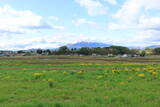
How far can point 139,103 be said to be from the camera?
23.9 feet

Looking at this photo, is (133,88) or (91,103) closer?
(91,103)

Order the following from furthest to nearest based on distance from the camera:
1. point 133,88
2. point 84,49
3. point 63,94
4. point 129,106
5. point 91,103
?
point 84,49
point 133,88
point 63,94
point 91,103
point 129,106

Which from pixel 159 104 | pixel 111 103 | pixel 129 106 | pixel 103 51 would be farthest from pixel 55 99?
pixel 103 51

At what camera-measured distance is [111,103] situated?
7.33m

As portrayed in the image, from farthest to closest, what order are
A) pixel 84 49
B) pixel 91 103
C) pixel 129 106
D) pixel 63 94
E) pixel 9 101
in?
pixel 84 49 → pixel 63 94 → pixel 9 101 → pixel 91 103 → pixel 129 106

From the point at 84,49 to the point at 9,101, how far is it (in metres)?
152

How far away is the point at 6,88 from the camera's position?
1052 cm

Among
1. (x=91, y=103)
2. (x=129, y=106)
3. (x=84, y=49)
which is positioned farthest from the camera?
(x=84, y=49)

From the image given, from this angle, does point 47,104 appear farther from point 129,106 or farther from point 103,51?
point 103,51

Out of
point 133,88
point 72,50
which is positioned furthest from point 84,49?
point 133,88

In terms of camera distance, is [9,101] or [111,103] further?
[9,101]

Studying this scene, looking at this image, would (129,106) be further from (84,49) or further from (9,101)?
(84,49)

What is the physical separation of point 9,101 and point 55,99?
1979 mm

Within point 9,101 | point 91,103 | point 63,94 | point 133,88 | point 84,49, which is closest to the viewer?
point 91,103
